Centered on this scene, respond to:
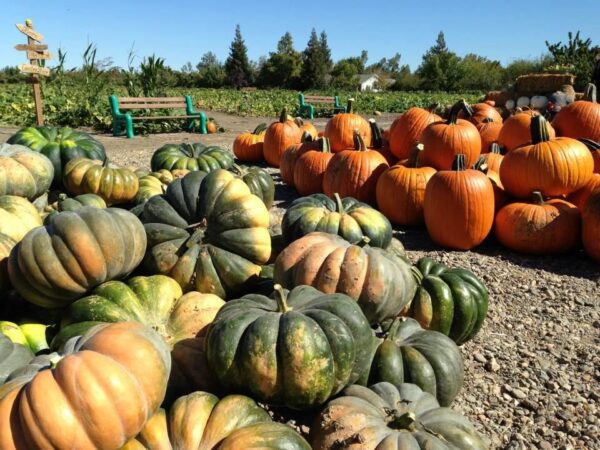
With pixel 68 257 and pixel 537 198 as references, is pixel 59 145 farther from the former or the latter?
pixel 537 198

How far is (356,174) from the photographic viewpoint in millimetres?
6289

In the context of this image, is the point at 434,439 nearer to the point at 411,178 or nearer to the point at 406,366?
the point at 406,366

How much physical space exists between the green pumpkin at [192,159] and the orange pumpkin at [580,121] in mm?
4151

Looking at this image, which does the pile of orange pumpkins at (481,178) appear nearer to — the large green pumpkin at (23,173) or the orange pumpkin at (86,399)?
the large green pumpkin at (23,173)

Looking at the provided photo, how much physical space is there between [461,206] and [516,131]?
7.11ft

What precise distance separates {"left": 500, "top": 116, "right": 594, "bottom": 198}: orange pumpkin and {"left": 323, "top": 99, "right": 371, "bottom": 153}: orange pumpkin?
2.70 m

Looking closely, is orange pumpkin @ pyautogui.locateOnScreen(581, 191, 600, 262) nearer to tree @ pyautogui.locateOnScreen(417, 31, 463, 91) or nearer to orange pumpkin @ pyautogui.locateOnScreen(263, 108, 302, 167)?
orange pumpkin @ pyautogui.locateOnScreen(263, 108, 302, 167)

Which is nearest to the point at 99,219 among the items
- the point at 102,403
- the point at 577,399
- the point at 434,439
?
the point at 102,403

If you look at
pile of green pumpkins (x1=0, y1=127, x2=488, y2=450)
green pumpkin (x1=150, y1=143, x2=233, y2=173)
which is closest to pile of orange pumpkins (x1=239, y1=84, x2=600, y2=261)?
green pumpkin (x1=150, y1=143, x2=233, y2=173)

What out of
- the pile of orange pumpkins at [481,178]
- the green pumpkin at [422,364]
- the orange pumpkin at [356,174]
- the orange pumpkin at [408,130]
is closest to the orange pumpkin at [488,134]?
the pile of orange pumpkins at [481,178]

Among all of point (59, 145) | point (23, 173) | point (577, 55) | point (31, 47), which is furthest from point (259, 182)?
point (577, 55)

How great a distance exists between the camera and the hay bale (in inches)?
668

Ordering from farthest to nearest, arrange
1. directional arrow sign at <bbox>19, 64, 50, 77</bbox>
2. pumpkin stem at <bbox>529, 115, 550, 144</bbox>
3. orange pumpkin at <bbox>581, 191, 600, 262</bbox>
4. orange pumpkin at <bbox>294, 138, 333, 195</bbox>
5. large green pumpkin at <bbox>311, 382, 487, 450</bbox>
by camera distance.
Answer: directional arrow sign at <bbox>19, 64, 50, 77</bbox>, orange pumpkin at <bbox>294, 138, 333, 195</bbox>, pumpkin stem at <bbox>529, 115, 550, 144</bbox>, orange pumpkin at <bbox>581, 191, 600, 262</bbox>, large green pumpkin at <bbox>311, 382, 487, 450</bbox>

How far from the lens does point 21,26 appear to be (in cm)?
996
